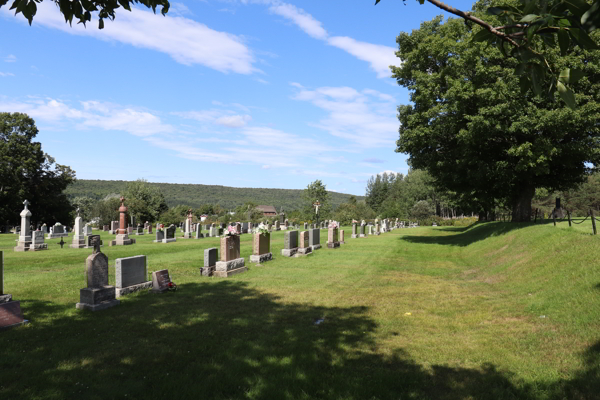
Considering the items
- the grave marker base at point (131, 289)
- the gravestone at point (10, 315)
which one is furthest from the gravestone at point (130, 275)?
the gravestone at point (10, 315)

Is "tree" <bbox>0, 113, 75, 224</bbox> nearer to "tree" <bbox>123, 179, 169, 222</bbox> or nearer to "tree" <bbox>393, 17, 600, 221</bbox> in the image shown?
"tree" <bbox>123, 179, 169, 222</bbox>

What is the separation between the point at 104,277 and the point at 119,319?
163cm

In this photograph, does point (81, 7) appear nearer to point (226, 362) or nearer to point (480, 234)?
point (226, 362)

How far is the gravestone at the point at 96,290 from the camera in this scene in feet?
27.9

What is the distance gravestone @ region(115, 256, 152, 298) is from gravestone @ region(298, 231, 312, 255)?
350 inches

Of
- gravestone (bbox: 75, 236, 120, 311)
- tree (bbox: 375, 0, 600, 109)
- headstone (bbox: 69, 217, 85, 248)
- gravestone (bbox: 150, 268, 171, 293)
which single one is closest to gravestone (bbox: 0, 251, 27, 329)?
gravestone (bbox: 75, 236, 120, 311)

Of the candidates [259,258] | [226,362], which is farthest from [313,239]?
[226,362]

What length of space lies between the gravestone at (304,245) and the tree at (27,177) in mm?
42009

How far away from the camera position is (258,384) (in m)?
4.81

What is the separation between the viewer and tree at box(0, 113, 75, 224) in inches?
1753

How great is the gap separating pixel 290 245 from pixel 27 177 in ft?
151

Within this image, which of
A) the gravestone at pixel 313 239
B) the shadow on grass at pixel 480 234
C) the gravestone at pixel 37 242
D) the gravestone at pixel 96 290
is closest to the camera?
the gravestone at pixel 96 290

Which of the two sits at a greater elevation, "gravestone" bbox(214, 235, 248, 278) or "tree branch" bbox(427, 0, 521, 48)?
"tree branch" bbox(427, 0, 521, 48)

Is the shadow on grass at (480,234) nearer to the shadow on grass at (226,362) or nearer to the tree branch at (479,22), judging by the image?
the shadow on grass at (226,362)
